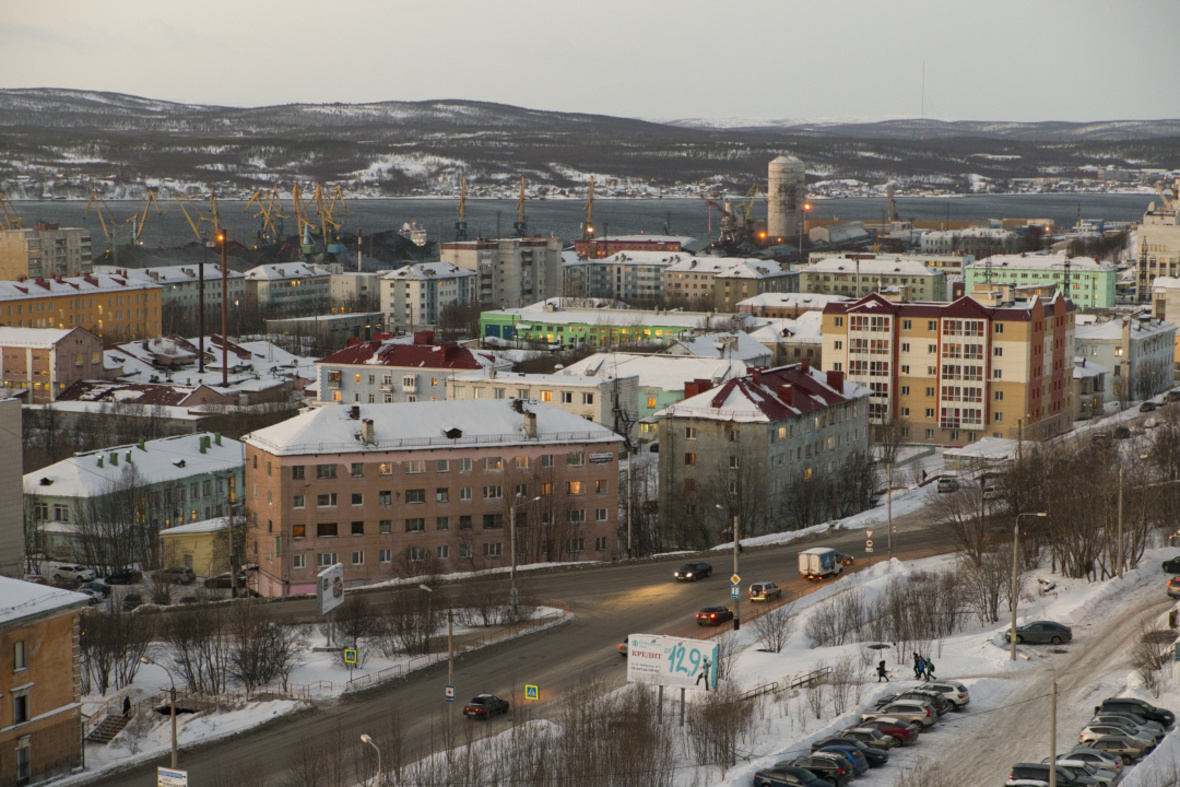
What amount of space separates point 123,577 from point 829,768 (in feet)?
71.5

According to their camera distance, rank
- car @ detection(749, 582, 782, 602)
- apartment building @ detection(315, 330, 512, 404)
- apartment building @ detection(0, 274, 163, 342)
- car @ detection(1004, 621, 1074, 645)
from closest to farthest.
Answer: car @ detection(1004, 621, 1074, 645), car @ detection(749, 582, 782, 602), apartment building @ detection(315, 330, 512, 404), apartment building @ detection(0, 274, 163, 342)

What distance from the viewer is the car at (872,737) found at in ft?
56.6

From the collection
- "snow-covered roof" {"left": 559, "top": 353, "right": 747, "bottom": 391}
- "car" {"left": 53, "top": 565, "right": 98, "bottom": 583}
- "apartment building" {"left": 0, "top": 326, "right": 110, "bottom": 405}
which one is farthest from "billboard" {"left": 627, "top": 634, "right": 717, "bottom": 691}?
"apartment building" {"left": 0, "top": 326, "right": 110, "bottom": 405}

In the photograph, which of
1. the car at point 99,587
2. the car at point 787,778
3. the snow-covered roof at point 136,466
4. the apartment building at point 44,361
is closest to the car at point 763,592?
the car at point 787,778

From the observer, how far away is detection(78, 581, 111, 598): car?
1245 inches

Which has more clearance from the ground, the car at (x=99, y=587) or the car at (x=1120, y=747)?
the car at (x=1120, y=747)

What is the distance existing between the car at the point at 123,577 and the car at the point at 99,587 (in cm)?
107

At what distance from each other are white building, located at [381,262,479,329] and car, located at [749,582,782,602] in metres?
64.1

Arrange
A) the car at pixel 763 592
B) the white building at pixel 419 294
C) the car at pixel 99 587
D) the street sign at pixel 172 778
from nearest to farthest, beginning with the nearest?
the street sign at pixel 172 778 → the car at pixel 763 592 → the car at pixel 99 587 → the white building at pixel 419 294

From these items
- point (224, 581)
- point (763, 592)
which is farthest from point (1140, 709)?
point (224, 581)

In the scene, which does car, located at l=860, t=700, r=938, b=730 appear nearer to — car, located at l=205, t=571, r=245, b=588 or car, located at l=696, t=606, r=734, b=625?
car, located at l=696, t=606, r=734, b=625

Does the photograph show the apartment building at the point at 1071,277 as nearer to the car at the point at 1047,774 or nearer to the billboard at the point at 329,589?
the billboard at the point at 329,589

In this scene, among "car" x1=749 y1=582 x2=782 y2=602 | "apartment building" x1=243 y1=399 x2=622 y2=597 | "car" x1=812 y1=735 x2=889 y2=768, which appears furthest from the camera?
"apartment building" x1=243 y1=399 x2=622 y2=597

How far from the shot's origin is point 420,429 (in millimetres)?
31953
